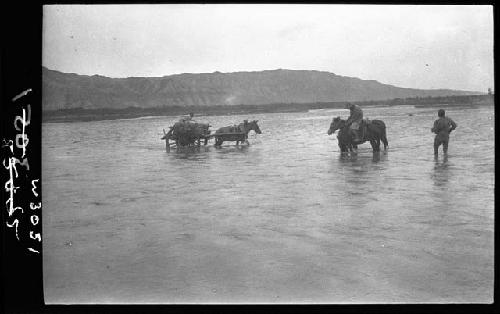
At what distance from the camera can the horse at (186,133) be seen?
4629 mm

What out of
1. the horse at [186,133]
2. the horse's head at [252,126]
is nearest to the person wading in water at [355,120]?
the horse's head at [252,126]

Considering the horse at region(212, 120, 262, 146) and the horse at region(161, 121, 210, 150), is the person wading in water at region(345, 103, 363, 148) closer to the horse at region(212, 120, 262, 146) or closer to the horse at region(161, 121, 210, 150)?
the horse at region(212, 120, 262, 146)

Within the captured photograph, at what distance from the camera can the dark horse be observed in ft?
14.9

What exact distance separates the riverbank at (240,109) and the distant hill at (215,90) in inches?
1.5

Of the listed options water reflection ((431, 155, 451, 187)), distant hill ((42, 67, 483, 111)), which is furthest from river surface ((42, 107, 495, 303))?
distant hill ((42, 67, 483, 111))

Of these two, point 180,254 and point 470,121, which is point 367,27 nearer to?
point 470,121

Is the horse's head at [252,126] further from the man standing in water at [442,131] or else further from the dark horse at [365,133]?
the man standing in water at [442,131]

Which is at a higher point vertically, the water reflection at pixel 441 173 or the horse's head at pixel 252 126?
the horse's head at pixel 252 126

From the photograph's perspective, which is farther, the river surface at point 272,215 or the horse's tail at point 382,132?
the horse's tail at point 382,132

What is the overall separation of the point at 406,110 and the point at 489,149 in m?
0.76

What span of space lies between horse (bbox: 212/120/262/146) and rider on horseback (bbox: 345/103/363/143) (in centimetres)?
79

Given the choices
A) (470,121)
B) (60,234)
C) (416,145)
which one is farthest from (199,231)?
(470,121)

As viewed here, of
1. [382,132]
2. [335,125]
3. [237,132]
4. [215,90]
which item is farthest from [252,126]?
[382,132]
